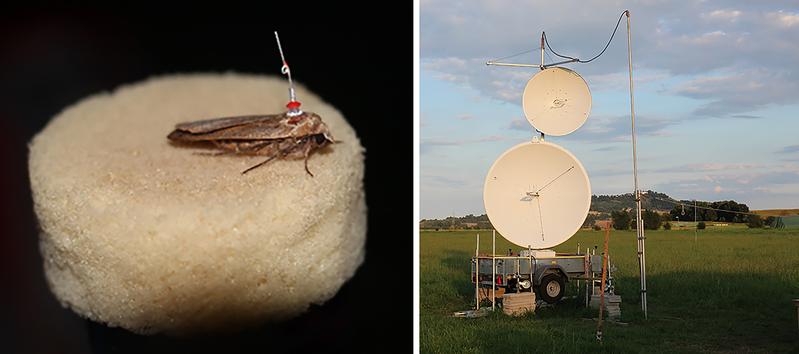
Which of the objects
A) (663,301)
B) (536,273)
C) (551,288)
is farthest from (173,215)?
(663,301)

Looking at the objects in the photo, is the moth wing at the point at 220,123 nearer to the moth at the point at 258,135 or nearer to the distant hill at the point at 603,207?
the moth at the point at 258,135

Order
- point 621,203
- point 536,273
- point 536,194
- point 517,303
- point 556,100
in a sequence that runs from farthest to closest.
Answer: point 621,203 < point 536,273 < point 517,303 < point 556,100 < point 536,194

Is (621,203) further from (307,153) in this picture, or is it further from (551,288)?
(307,153)

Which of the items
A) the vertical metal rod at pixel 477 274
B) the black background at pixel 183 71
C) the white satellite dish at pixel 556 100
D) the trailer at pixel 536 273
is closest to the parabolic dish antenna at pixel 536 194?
the white satellite dish at pixel 556 100

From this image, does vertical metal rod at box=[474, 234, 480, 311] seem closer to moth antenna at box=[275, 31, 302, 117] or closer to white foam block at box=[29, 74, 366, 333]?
white foam block at box=[29, 74, 366, 333]

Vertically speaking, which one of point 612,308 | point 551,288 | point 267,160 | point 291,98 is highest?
point 291,98

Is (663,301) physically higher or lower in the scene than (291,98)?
lower

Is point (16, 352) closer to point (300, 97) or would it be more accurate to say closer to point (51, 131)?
point (51, 131)
